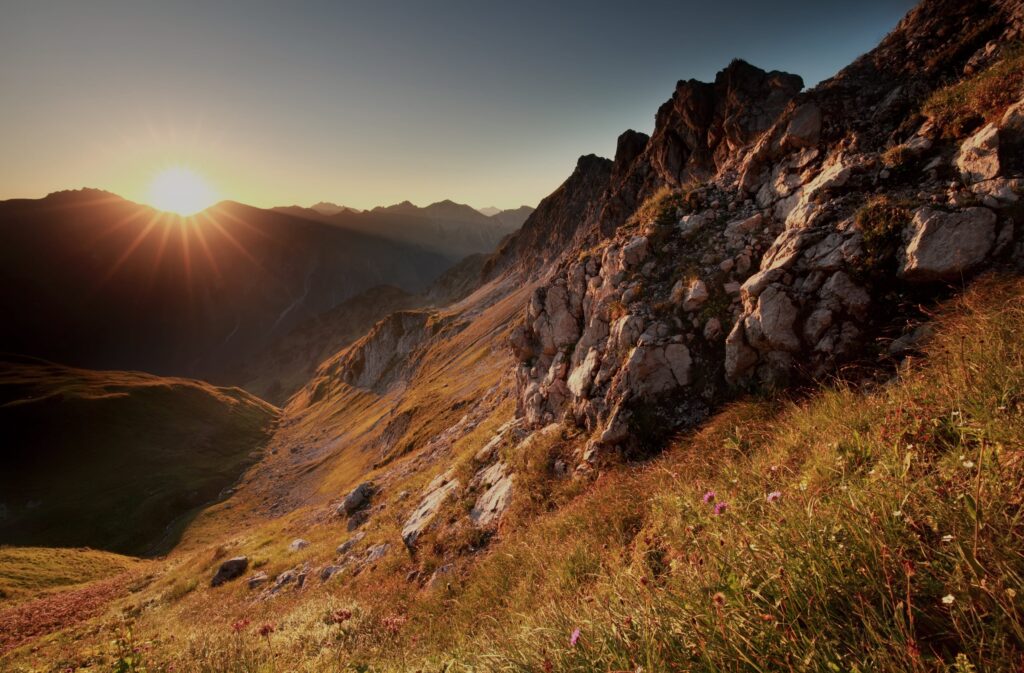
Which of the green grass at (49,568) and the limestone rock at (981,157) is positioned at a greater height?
the limestone rock at (981,157)

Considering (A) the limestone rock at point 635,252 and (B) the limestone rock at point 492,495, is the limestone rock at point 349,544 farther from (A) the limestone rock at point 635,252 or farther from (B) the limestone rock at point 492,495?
(A) the limestone rock at point 635,252

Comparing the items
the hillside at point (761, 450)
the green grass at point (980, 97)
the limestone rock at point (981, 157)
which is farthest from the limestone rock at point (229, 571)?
the green grass at point (980, 97)

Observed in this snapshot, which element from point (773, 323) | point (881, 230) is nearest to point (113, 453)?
point (773, 323)

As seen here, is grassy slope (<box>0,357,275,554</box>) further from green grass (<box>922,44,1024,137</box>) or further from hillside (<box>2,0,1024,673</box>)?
green grass (<box>922,44,1024,137</box>)

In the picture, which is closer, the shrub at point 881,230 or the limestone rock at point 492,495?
the shrub at point 881,230

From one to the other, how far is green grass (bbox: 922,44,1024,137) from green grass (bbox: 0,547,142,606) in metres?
56.7

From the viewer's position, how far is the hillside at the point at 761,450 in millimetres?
2520

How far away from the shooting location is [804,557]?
9.00 ft

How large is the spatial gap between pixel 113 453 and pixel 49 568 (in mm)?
39971

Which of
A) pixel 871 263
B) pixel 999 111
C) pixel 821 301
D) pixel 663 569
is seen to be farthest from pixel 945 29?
pixel 663 569

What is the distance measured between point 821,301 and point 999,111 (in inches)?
188

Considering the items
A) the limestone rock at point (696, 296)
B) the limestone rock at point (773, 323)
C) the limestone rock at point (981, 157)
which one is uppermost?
the limestone rock at point (981, 157)

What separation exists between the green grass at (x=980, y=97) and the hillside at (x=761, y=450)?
0.22 ft

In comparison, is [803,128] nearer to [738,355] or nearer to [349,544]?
[738,355]
